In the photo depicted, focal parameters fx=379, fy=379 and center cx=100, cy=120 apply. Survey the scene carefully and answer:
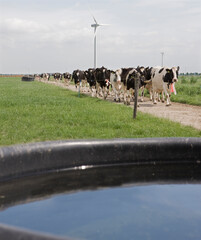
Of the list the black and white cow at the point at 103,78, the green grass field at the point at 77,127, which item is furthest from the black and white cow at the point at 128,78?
the green grass field at the point at 77,127

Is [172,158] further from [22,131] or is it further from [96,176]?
[22,131]

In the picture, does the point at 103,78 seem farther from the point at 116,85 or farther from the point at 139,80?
the point at 139,80

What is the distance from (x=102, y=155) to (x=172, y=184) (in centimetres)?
107

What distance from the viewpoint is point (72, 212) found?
4.13m

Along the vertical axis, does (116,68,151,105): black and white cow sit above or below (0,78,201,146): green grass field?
above

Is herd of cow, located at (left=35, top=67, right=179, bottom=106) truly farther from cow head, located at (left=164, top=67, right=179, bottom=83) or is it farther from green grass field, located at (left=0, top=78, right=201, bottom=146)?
green grass field, located at (left=0, top=78, right=201, bottom=146)

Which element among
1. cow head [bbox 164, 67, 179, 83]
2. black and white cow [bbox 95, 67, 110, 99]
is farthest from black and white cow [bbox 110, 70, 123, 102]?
cow head [bbox 164, 67, 179, 83]

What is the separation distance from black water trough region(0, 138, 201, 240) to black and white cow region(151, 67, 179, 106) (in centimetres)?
1182

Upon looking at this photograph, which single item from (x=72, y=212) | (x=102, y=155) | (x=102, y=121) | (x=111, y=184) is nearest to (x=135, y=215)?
(x=72, y=212)

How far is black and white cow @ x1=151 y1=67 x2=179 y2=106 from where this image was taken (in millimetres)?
17120

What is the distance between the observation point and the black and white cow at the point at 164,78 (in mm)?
17120

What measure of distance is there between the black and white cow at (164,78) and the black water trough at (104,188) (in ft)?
38.8

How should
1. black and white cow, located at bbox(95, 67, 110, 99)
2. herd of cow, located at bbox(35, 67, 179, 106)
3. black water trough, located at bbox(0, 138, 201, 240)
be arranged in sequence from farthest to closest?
black and white cow, located at bbox(95, 67, 110, 99), herd of cow, located at bbox(35, 67, 179, 106), black water trough, located at bbox(0, 138, 201, 240)

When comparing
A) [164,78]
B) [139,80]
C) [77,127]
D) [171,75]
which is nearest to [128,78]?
[139,80]
